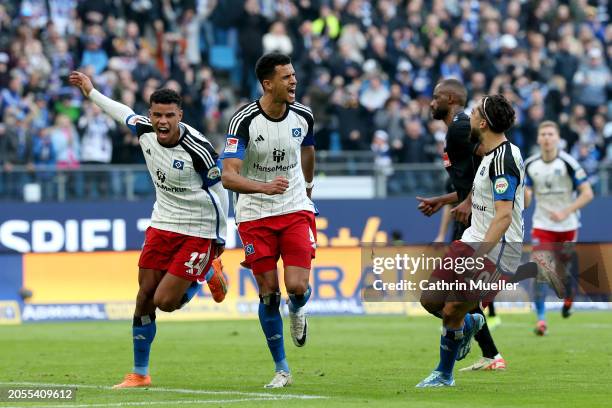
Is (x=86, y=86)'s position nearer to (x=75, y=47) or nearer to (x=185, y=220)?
(x=185, y=220)

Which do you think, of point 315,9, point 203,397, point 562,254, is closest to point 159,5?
point 315,9

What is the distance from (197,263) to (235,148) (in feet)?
4.07

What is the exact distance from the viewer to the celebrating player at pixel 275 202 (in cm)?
1148

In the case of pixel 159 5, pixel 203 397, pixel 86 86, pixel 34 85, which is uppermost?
pixel 159 5

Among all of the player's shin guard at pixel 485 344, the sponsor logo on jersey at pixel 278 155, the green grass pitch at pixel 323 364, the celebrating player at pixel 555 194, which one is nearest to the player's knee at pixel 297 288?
the green grass pitch at pixel 323 364

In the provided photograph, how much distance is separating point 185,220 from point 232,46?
16883mm

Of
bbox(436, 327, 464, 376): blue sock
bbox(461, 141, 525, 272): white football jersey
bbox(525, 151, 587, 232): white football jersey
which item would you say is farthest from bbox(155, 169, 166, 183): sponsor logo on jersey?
bbox(525, 151, 587, 232): white football jersey

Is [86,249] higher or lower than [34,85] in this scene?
lower

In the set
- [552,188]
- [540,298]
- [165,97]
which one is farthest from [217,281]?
[552,188]

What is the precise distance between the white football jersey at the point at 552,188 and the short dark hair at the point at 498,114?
27.5 feet

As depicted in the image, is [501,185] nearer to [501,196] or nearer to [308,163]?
[501,196]

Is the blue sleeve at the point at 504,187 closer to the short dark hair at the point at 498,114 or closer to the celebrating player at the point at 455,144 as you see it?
the short dark hair at the point at 498,114

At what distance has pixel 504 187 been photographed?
10.6 m

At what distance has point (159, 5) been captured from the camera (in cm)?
2794
